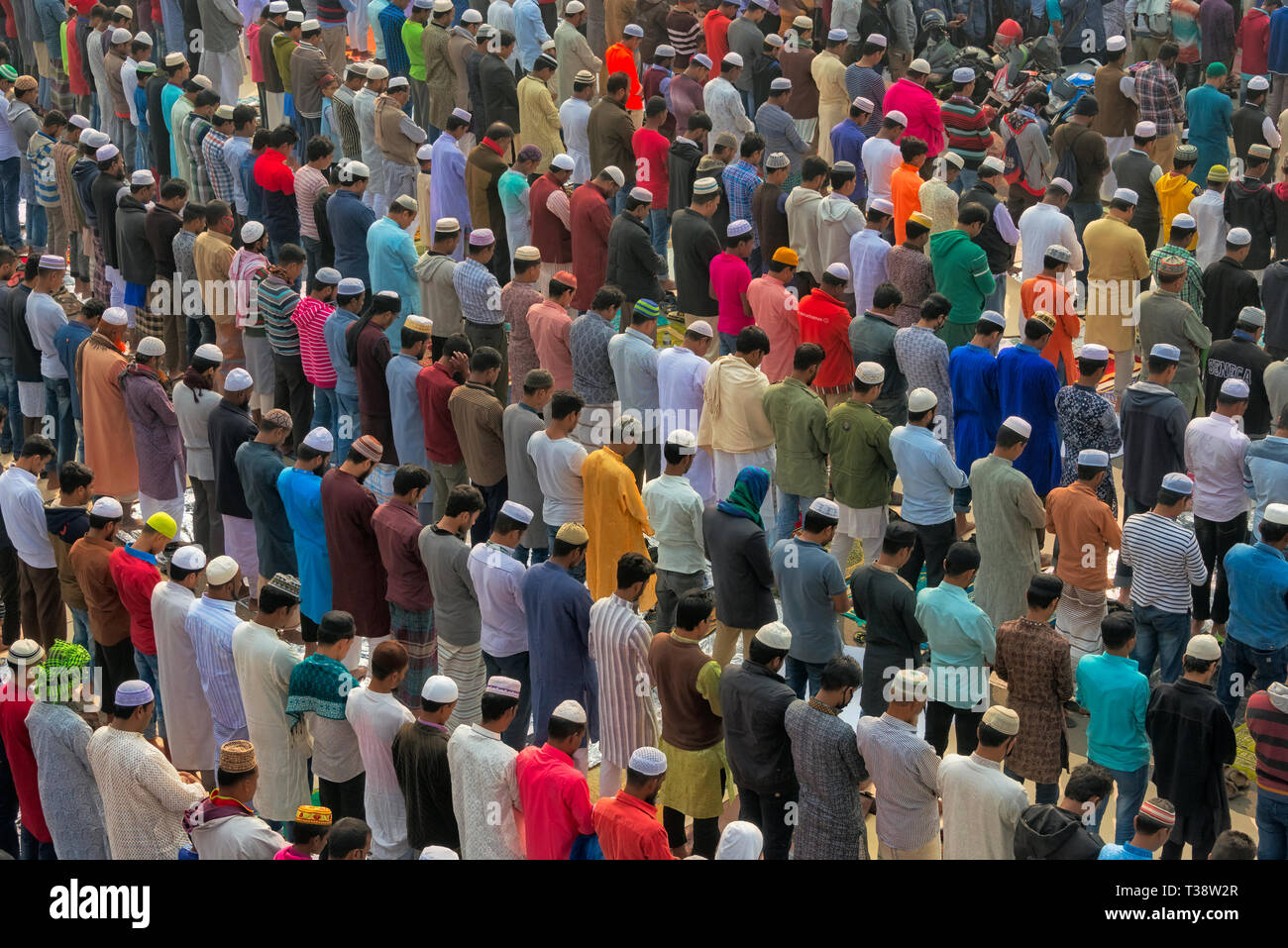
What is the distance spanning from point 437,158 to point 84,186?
332 cm

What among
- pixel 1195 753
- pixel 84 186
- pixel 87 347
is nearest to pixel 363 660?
pixel 87 347

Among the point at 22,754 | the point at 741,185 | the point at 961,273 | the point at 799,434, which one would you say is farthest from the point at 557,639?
the point at 741,185

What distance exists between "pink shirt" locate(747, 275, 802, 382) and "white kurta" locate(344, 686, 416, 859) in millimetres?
5368

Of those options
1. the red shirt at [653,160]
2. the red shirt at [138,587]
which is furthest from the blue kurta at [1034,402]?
the red shirt at [653,160]

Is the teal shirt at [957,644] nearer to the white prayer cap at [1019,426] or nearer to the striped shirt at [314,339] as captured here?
the white prayer cap at [1019,426]

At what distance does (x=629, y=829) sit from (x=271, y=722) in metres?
2.50

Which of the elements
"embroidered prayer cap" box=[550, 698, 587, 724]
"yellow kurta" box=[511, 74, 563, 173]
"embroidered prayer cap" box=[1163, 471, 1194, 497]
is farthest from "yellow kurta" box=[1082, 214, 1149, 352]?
"embroidered prayer cap" box=[550, 698, 587, 724]

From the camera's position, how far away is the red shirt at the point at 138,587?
416 inches

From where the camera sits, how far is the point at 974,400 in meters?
12.4

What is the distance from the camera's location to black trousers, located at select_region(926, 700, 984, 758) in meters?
10.1

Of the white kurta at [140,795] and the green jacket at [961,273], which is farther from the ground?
the green jacket at [961,273]

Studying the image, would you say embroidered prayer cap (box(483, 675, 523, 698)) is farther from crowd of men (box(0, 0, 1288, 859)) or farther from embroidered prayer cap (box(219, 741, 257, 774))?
embroidered prayer cap (box(219, 741, 257, 774))

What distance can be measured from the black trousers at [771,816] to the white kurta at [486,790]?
1.32 metres

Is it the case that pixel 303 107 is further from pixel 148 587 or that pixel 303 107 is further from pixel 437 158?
pixel 148 587
